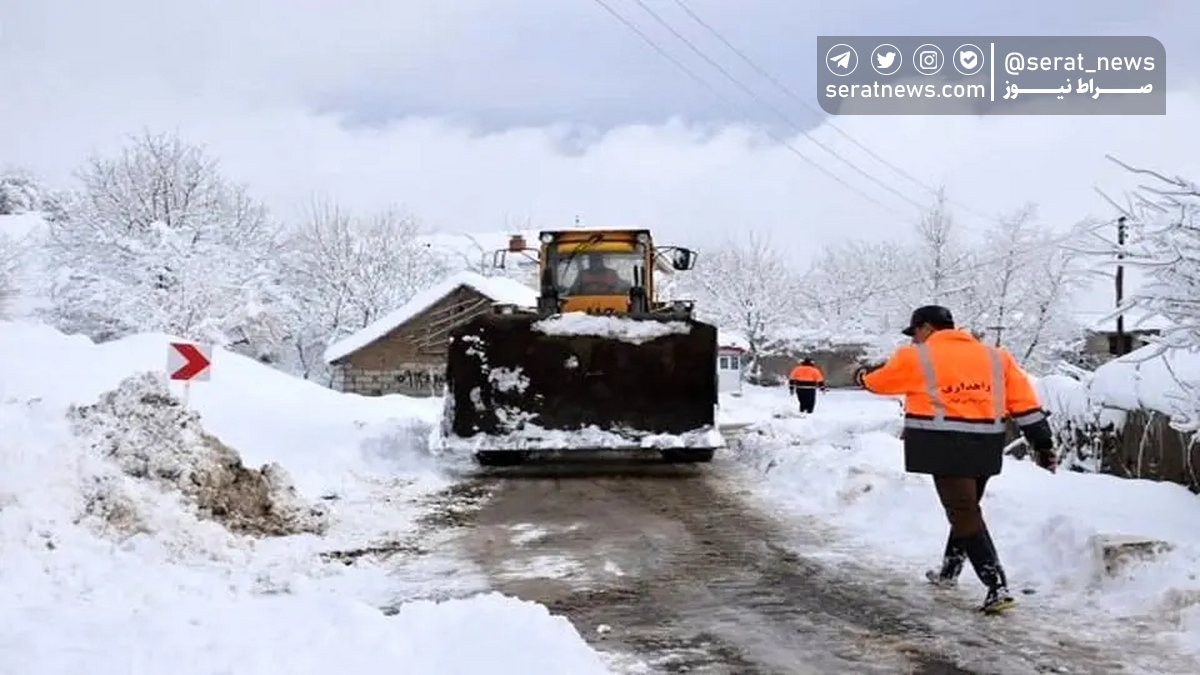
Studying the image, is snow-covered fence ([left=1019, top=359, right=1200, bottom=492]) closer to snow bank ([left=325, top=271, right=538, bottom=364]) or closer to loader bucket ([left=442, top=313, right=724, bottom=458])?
loader bucket ([left=442, top=313, right=724, bottom=458])

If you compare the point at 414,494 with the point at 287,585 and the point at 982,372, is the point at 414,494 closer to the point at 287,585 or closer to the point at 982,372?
the point at 287,585

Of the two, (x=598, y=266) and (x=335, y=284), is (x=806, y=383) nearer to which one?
(x=598, y=266)

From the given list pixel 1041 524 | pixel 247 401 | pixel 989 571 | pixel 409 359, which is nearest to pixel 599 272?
pixel 247 401

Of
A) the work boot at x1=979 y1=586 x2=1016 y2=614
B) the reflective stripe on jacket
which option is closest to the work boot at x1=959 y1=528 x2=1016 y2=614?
the work boot at x1=979 y1=586 x2=1016 y2=614

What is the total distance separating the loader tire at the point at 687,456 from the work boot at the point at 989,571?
20.7 feet

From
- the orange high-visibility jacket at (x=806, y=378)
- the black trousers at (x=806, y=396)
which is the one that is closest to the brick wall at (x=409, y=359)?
the orange high-visibility jacket at (x=806, y=378)

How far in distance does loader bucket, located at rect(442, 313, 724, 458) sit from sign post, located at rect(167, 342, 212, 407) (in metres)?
2.52

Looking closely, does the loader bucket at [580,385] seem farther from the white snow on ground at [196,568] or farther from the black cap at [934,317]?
the black cap at [934,317]

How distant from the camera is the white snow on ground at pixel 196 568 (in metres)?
3.95

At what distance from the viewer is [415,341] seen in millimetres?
40875

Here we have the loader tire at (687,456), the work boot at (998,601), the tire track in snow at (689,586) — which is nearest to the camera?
the tire track in snow at (689,586)

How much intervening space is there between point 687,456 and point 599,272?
282 cm

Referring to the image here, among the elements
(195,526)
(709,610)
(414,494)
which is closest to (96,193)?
A: (414,494)

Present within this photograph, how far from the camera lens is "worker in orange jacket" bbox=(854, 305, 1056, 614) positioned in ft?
19.0
